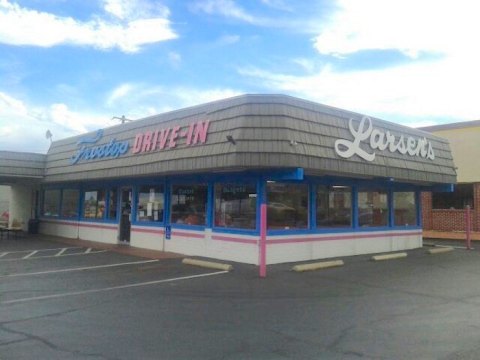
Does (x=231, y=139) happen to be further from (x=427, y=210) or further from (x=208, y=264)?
(x=427, y=210)

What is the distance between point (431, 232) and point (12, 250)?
1931 centimetres

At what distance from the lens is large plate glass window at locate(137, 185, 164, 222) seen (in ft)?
52.4

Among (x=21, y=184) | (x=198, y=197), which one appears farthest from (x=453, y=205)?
(x=21, y=184)

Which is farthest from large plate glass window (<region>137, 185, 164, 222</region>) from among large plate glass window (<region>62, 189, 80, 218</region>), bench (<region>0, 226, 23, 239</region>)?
bench (<region>0, 226, 23, 239</region>)

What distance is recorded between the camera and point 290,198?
1326 cm

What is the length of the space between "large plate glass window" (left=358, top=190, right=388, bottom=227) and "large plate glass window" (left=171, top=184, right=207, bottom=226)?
513cm

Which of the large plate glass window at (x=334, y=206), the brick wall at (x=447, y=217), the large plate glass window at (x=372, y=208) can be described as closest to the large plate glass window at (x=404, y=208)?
the large plate glass window at (x=372, y=208)

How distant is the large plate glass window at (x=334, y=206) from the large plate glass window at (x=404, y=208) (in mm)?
2786

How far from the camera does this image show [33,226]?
2356 cm

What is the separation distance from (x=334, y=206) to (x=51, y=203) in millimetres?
14693

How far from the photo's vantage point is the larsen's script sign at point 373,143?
12977 mm

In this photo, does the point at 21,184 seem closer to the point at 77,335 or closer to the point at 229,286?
the point at 229,286

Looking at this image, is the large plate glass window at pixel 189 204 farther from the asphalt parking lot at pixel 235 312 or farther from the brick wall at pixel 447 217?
the brick wall at pixel 447 217

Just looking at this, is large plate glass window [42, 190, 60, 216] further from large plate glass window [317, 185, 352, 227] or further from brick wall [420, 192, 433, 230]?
brick wall [420, 192, 433, 230]
